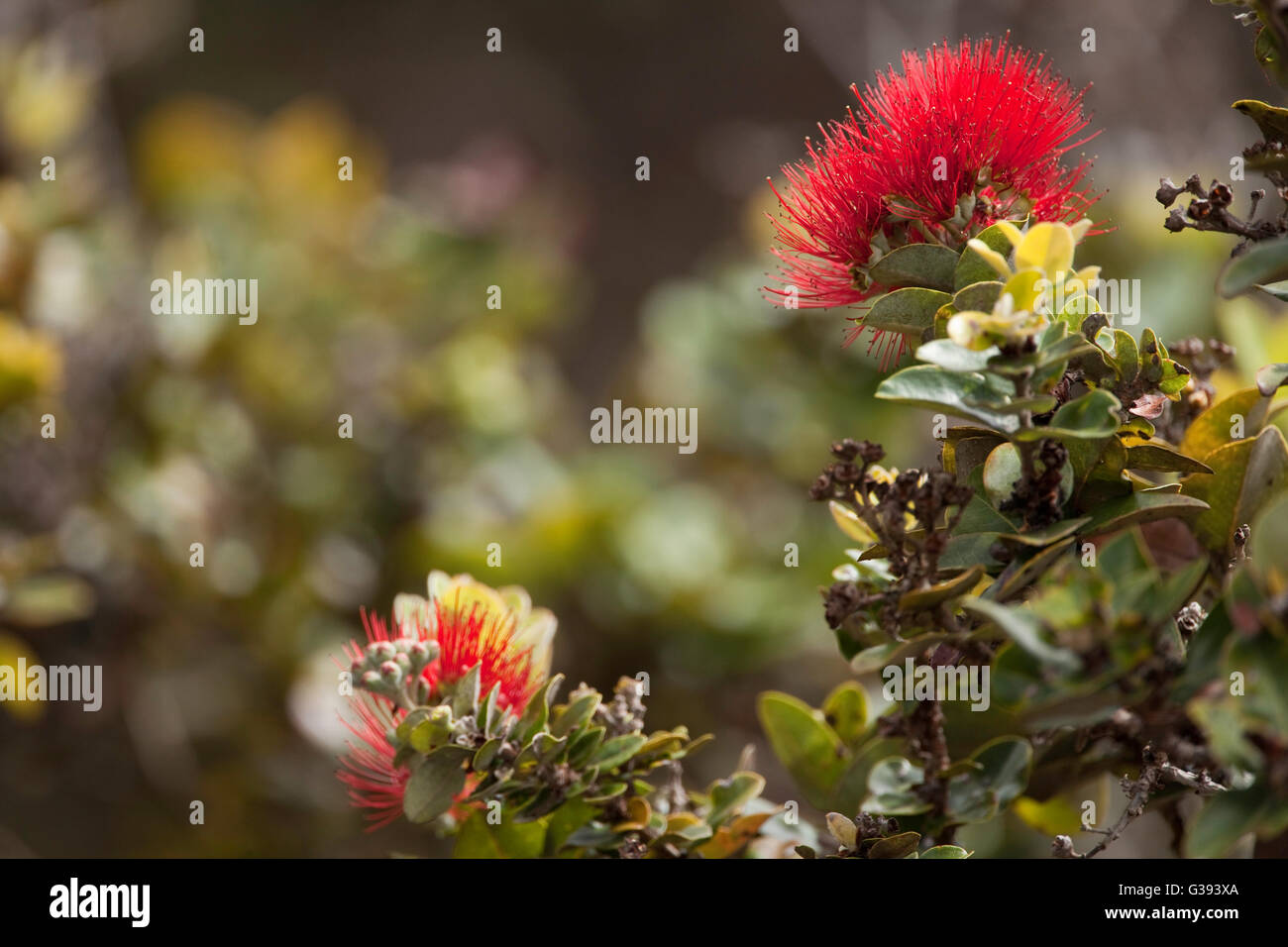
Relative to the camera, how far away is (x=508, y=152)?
2.16 metres

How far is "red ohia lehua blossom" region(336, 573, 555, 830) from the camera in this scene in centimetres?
56

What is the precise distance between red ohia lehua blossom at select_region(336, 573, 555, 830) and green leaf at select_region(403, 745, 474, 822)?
3 centimetres

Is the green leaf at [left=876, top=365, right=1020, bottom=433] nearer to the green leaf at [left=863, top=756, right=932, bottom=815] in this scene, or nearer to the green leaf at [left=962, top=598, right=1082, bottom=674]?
the green leaf at [left=962, top=598, right=1082, bottom=674]

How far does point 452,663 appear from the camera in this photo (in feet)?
1.83

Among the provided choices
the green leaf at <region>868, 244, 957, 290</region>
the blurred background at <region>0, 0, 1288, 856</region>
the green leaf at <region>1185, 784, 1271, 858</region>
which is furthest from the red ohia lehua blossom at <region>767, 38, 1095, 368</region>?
the blurred background at <region>0, 0, 1288, 856</region>

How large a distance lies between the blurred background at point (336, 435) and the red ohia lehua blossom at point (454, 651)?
1.82 feet

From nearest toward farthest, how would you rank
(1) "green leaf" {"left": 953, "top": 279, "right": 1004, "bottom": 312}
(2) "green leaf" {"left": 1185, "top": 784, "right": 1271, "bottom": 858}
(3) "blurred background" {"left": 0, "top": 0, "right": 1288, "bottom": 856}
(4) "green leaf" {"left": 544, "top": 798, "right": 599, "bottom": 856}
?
(2) "green leaf" {"left": 1185, "top": 784, "right": 1271, "bottom": 858} → (1) "green leaf" {"left": 953, "top": 279, "right": 1004, "bottom": 312} → (4) "green leaf" {"left": 544, "top": 798, "right": 599, "bottom": 856} → (3) "blurred background" {"left": 0, "top": 0, "right": 1288, "bottom": 856}

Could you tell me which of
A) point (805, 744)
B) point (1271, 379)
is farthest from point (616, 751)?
point (1271, 379)

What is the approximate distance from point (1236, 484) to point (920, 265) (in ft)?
0.57

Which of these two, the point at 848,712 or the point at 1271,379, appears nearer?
the point at 1271,379

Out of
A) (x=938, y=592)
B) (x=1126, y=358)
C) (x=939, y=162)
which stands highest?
(x=939, y=162)

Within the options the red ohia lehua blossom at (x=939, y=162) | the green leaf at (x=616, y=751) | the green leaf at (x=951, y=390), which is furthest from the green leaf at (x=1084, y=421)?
the green leaf at (x=616, y=751)

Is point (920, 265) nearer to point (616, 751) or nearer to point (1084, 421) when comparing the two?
point (1084, 421)

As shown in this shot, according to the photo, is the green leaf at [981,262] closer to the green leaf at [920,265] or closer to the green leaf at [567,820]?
the green leaf at [920,265]
